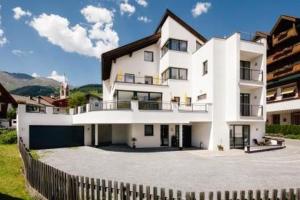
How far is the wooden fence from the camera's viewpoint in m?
5.63

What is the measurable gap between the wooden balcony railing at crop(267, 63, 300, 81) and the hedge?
311 inches

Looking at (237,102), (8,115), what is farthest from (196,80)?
(8,115)

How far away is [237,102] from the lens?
22.4 m

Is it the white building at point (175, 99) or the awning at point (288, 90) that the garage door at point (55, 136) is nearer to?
the white building at point (175, 99)

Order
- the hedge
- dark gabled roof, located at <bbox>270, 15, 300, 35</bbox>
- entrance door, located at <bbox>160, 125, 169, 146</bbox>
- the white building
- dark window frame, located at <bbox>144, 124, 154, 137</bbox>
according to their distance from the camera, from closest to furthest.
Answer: the white building → dark window frame, located at <bbox>144, 124, 154, 137</bbox> → entrance door, located at <bbox>160, 125, 169, 146</bbox> → the hedge → dark gabled roof, located at <bbox>270, 15, 300, 35</bbox>

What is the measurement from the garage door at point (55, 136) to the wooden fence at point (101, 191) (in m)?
17.4

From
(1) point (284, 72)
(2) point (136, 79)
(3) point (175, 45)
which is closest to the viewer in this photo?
(3) point (175, 45)

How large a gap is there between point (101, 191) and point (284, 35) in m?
38.4

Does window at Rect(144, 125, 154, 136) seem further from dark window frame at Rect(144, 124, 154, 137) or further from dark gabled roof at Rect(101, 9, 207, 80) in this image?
dark gabled roof at Rect(101, 9, 207, 80)

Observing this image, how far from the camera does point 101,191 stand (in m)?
6.54

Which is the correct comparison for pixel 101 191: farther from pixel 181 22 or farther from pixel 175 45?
pixel 181 22

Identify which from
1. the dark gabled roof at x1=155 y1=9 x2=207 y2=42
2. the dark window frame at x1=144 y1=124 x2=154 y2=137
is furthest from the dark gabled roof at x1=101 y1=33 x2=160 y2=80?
the dark window frame at x1=144 y1=124 x2=154 y2=137

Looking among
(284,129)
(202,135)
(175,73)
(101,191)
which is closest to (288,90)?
(284,129)

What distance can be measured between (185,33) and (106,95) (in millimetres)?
12907
